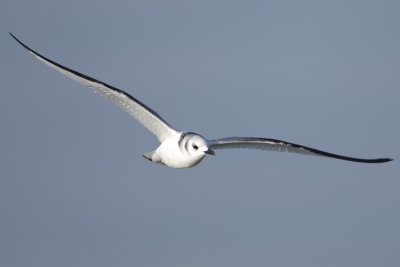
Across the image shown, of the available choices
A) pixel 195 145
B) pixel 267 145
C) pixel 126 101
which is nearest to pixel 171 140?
pixel 195 145

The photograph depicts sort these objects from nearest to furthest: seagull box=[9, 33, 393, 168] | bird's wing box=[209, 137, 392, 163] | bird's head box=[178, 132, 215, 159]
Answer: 1. bird's head box=[178, 132, 215, 159]
2. seagull box=[9, 33, 393, 168]
3. bird's wing box=[209, 137, 392, 163]

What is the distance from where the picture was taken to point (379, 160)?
25.0 metres

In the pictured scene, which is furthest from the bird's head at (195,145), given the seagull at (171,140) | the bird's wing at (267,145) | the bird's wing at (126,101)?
the bird's wing at (126,101)

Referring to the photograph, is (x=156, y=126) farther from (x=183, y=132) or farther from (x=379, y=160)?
(x=379, y=160)

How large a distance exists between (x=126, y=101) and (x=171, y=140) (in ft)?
4.90

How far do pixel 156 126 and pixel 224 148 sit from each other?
71.6 inches

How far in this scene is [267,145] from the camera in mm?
26000

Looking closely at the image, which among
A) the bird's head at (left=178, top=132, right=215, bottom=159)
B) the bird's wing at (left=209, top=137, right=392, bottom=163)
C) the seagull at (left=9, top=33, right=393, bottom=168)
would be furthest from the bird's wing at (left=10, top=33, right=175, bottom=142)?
the bird's wing at (left=209, top=137, right=392, bottom=163)

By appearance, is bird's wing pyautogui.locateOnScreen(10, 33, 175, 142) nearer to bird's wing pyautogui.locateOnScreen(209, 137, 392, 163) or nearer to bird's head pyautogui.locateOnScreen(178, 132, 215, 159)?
bird's head pyautogui.locateOnScreen(178, 132, 215, 159)

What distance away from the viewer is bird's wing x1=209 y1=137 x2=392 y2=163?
2522cm

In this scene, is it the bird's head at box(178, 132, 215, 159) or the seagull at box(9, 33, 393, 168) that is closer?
the bird's head at box(178, 132, 215, 159)

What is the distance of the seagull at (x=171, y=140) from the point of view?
80.4 ft

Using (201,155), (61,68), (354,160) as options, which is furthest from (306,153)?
(61,68)

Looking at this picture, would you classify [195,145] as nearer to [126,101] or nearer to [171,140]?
[171,140]
